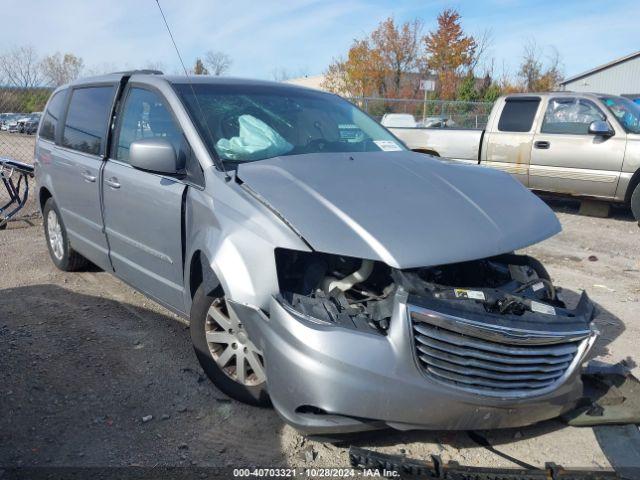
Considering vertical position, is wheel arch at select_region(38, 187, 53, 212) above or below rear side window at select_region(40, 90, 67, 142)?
below

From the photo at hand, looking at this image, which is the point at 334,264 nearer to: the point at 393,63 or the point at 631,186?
the point at 631,186

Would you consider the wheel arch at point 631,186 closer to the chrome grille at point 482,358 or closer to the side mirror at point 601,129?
the side mirror at point 601,129

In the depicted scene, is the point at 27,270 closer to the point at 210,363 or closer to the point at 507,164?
the point at 210,363

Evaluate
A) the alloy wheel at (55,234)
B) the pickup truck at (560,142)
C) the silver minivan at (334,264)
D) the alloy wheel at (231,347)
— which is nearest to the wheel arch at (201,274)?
the silver minivan at (334,264)

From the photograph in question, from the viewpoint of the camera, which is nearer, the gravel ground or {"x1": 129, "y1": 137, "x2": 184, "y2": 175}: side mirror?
the gravel ground

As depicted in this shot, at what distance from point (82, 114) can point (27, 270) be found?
189 centimetres

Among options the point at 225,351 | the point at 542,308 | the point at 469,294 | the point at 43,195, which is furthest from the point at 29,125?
the point at 542,308

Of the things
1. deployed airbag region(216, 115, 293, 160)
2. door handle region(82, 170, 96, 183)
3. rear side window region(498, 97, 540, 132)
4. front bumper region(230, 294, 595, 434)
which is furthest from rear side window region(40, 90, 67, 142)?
rear side window region(498, 97, 540, 132)

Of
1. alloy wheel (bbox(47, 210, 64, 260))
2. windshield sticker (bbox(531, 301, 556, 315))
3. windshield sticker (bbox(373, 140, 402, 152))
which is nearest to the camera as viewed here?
windshield sticker (bbox(531, 301, 556, 315))

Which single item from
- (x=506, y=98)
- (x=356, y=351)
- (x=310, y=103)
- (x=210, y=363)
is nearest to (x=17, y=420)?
(x=210, y=363)

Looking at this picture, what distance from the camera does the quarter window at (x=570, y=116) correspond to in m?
8.76

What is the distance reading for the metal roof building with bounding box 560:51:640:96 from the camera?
143 feet

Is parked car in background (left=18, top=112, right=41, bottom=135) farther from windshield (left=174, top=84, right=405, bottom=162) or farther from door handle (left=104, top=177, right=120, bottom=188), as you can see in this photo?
windshield (left=174, top=84, right=405, bottom=162)

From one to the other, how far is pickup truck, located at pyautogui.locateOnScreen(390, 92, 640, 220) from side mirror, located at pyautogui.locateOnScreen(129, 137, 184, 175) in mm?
5811
